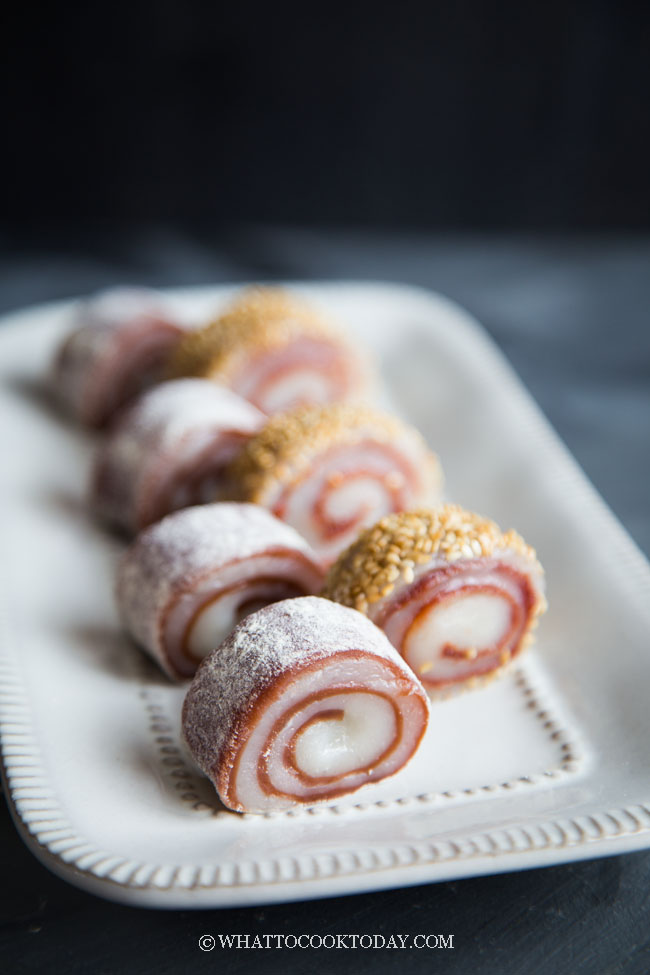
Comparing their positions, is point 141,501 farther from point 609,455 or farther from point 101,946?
point 609,455

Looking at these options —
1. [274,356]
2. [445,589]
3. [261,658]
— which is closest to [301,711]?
[261,658]

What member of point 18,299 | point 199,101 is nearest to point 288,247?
→ point 199,101

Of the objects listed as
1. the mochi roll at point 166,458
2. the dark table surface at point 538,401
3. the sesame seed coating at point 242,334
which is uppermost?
the sesame seed coating at point 242,334

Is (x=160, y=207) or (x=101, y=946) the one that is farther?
(x=160, y=207)

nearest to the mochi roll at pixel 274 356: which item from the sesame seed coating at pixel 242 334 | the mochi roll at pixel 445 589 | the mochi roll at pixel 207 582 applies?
the sesame seed coating at pixel 242 334

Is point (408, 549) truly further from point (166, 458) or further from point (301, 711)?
point (166, 458)

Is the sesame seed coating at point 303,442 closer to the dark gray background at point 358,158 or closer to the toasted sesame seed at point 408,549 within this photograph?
the toasted sesame seed at point 408,549
